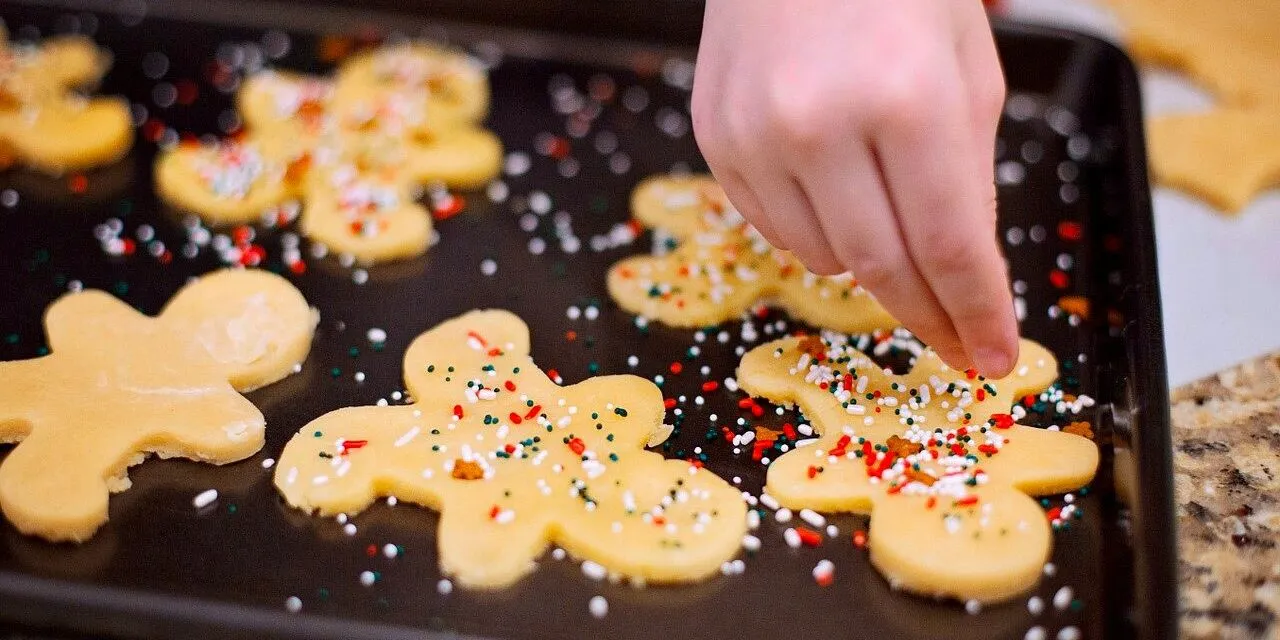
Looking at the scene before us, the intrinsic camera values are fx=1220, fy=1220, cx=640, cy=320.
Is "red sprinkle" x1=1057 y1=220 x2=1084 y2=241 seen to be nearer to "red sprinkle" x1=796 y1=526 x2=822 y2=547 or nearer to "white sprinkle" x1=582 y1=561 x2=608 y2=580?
"red sprinkle" x1=796 y1=526 x2=822 y2=547

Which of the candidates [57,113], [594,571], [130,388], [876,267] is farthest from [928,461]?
[57,113]

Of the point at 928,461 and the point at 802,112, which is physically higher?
the point at 802,112

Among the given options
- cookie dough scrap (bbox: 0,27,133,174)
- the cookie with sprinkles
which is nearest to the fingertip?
the cookie with sprinkles

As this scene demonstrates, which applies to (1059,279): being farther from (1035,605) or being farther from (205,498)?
(205,498)

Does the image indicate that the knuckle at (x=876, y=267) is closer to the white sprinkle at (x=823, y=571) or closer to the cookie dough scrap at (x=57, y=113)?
the white sprinkle at (x=823, y=571)

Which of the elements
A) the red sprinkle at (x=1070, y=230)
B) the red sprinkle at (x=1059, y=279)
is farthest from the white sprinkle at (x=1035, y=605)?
the red sprinkle at (x=1070, y=230)

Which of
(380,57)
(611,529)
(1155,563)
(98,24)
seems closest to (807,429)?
(611,529)
